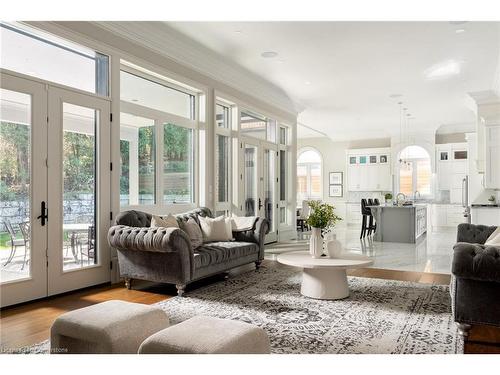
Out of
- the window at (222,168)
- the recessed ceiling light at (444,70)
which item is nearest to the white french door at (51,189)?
the window at (222,168)

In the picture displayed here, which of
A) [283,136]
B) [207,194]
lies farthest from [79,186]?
[283,136]

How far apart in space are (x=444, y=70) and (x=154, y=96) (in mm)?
→ 4903

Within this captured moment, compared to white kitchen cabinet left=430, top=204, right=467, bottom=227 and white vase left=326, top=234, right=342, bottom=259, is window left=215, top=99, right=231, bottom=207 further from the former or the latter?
white kitchen cabinet left=430, top=204, right=467, bottom=227

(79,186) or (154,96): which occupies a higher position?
(154,96)

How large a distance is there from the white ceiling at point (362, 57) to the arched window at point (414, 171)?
3.17m

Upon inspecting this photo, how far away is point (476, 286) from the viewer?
268 cm

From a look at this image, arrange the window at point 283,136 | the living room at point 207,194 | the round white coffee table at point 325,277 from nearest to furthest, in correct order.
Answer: the living room at point 207,194 → the round white coffee table at point 325,277 → the window at point 283,136

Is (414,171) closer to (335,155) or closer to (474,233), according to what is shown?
(335,155)

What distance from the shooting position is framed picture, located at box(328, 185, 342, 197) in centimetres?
1441

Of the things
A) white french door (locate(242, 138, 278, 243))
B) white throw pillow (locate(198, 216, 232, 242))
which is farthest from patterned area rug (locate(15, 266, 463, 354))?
white french door (locate(242, 138, 278, 243))

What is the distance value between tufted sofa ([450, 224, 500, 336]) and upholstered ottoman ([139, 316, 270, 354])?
1474 mm

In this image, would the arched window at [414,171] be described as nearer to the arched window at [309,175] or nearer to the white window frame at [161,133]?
the arched window at [309,175]

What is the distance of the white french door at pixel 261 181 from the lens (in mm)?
7635
